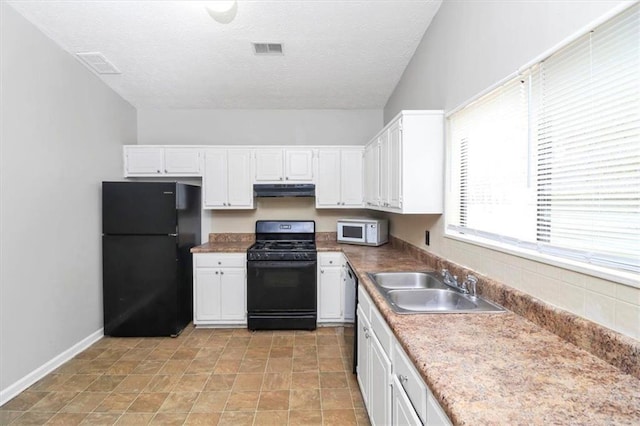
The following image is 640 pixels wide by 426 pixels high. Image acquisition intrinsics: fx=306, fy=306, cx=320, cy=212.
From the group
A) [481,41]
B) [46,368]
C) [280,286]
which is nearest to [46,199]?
[46,368]

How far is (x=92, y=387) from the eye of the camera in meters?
2.40

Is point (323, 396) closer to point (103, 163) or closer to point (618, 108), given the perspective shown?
point (618, 108)

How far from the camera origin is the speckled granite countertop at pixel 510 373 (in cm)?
76

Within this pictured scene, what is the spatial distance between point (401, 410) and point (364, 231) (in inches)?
96.1

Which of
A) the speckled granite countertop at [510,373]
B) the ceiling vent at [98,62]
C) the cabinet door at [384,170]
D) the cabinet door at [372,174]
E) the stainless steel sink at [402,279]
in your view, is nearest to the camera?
the speckled granite countertop at [510,373]

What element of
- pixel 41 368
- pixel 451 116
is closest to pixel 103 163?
pixel 41 368

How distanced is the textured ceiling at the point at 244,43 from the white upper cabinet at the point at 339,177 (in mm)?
699

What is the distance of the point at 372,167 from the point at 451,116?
1.25m

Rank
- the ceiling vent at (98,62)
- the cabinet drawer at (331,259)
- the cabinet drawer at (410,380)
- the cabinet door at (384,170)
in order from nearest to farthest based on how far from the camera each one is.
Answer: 1. the cabinet drawer at (410,380)
2. the cabinet door at (384,170)
3. the ceiling vent at (98,62)
4. the cabinet drawer at (331,259)

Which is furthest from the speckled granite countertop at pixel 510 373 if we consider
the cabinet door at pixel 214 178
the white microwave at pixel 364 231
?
the cabinet door at pixel 214 178

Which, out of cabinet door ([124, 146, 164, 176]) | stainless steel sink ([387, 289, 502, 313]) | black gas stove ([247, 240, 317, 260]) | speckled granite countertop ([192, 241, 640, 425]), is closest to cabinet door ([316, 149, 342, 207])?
black gas stove ([247, 240, 317, 260])

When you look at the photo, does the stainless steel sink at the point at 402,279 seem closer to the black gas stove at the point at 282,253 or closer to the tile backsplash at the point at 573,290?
the tile backsplash at the point at 573,290

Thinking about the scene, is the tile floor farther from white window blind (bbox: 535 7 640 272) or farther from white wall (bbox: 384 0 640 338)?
white window blind (bbox: 535 7 640 272)

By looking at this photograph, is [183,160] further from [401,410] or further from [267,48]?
[401,410]
